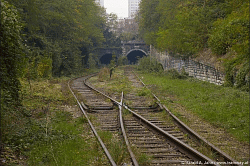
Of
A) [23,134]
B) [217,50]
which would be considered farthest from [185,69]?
[23,134]

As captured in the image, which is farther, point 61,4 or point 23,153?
point 61,4

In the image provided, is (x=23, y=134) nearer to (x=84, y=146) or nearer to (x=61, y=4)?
(x=84, y=146)

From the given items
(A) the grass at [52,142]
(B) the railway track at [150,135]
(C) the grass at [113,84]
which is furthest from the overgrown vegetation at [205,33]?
(A) the grass at [52,142]

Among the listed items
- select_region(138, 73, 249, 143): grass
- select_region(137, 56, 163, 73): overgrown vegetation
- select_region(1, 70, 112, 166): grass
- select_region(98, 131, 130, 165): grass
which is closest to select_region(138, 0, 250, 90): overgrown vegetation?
select_region(138, 73, 249, 143): grass

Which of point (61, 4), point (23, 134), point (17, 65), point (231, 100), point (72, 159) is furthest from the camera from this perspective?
point (61, 4)

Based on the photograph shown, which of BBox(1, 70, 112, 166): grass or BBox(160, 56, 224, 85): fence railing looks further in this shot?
BBox(160, 56, 224, 85): fence railing

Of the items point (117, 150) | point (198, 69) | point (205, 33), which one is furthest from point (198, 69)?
point (117, 150)

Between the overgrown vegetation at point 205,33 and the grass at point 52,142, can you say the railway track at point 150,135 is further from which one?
the overgrown vegetation at point 205,33

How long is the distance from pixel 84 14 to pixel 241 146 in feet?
106

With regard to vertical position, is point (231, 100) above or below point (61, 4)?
below

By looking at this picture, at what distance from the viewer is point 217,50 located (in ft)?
48.7

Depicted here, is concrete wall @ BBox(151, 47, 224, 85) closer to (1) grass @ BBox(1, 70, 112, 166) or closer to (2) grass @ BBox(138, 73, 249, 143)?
(2) grass @ BBox(138, 73, 249, 143)

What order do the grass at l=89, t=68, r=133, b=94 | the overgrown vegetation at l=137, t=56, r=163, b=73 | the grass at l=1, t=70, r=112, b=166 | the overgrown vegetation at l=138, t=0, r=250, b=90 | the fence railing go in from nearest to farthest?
the grass at l=1, t=70, r=112, b=166 < the overgrown vegetation at l=138, t=0, r=250, b=90 < the fence railing < the grass at l=89, t=68, r=133, b=94 < the overgrown vegetation at l=137, t=56, r=163, b=73

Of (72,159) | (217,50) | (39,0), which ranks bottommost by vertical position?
(72,159)
